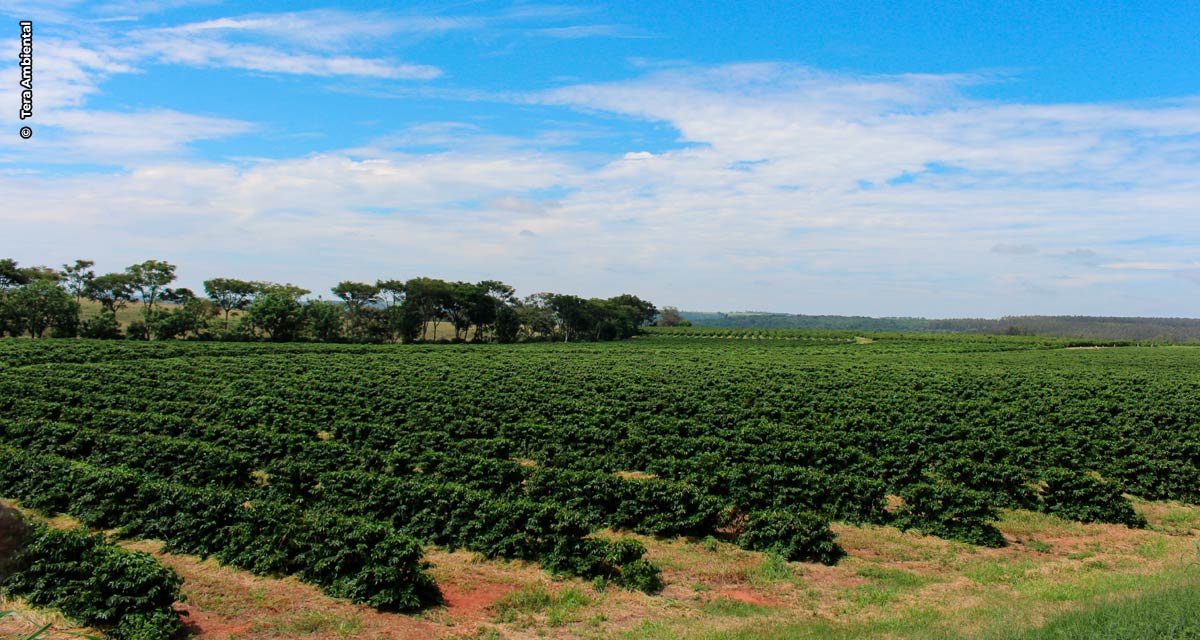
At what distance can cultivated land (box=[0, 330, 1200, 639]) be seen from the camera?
1085 cm

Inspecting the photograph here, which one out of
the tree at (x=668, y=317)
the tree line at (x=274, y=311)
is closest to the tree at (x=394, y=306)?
the tree line at (x=274, y=311)

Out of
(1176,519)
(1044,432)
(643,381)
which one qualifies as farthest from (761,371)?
(1176,519)

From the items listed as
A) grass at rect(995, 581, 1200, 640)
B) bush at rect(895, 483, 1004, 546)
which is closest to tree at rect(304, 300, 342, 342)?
bush at rect(895, 483, 1004, 546)

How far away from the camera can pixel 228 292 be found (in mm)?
90438

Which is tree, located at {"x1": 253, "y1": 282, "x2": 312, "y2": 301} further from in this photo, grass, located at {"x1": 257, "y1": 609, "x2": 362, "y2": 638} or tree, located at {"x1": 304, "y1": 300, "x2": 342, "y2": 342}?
grass, located at {"x1": 257, "y1": 609, "x2": 362, "y2": 638}

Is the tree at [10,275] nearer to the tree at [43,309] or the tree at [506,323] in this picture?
the tree at [43,309]

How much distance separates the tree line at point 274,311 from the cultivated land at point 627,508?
48.7 meters

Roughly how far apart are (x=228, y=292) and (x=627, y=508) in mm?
90765

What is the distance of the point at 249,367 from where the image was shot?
42.5 m

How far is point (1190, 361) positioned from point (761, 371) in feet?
158

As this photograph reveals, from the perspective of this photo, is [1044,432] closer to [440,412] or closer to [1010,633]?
[1010,633]

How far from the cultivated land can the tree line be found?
1917 inches

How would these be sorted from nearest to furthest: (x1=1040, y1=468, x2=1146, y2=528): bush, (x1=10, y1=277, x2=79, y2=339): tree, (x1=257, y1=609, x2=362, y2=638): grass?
(x1=257, y1=609, x2=362, y2=638): grass → (x1=1040, y1=468, x2=1146, y2=528): bush → (x1=10, y1=277, x2=79, y2=339): tree

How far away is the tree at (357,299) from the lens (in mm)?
87062
